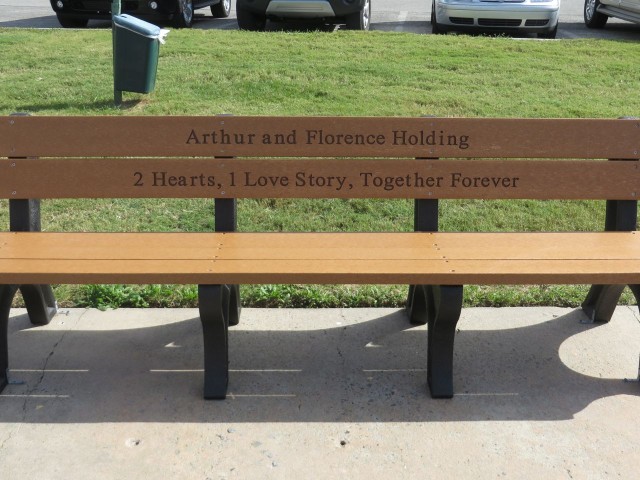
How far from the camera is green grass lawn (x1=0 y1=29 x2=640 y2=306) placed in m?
4.57

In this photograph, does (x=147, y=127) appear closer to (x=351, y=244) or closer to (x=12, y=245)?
(x=12, y=245)

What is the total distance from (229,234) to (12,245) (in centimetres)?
90

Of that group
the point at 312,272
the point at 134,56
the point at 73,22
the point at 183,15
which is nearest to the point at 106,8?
the point at 183,15

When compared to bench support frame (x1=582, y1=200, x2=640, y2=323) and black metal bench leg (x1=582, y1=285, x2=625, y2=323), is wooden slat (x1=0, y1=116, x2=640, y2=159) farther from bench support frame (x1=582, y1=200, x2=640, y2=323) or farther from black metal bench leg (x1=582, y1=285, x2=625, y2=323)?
black metal bench leg (x1=582, y1=285, x2=625, y2=323)

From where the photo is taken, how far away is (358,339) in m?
4.05

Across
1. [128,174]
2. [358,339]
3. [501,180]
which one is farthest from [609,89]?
[128,174]

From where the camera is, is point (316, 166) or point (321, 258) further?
point (316, 166)

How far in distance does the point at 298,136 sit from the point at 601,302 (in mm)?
1578

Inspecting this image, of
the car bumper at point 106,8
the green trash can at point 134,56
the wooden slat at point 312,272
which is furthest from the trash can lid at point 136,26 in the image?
the car bumper at point 106,8

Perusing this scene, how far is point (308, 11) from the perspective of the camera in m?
10.2

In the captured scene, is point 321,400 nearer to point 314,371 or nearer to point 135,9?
point 314,371

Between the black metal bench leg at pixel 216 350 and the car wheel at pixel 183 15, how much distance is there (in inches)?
321

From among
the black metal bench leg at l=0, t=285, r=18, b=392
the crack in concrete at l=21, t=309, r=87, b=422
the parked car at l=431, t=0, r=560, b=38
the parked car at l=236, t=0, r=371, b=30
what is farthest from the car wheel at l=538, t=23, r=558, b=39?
the black metal bench leg at l=0, t=285, r=18, b=392

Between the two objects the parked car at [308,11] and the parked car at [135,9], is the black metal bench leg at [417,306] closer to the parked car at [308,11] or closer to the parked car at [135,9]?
the parked car at [308,11]
